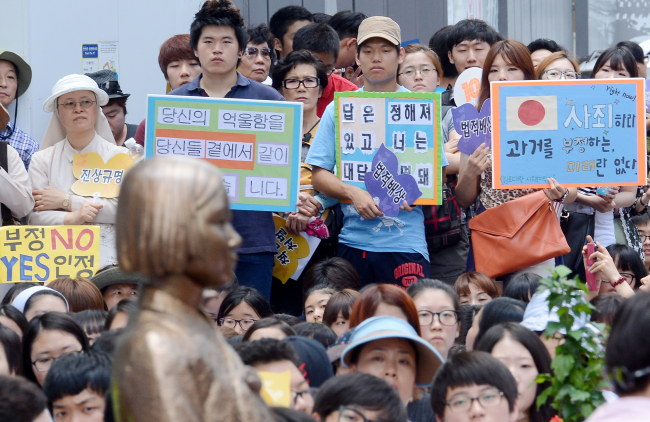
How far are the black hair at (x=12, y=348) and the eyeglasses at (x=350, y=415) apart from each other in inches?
78.8

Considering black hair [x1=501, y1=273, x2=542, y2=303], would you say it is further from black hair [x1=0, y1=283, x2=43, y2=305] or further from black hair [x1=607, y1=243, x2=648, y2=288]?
black hair [x1=0, y1=283, x2=43, y2=305]

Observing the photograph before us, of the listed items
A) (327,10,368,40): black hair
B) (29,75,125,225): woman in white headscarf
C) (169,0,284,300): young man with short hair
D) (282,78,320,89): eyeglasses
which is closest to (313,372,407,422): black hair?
(169,0,284,300): young man with short hair

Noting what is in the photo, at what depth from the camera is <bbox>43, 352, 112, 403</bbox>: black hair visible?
4137 millimetres

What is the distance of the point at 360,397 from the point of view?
145 inches

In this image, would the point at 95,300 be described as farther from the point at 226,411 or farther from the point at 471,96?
the point at 226,411

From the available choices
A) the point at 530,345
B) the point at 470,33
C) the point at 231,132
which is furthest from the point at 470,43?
the point at 530,345

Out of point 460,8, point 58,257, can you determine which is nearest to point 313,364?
point 58,257

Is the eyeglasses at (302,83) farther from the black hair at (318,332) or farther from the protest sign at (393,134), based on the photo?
the black hair at (318,332)

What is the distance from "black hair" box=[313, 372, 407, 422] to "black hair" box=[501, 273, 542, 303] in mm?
2548

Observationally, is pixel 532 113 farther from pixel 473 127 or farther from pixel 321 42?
pixel 321 42

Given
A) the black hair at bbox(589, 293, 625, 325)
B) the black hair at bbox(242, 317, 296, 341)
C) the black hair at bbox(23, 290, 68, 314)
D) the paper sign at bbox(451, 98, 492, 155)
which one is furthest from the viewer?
the paper sign at bbox(451, 98, 492, 155)

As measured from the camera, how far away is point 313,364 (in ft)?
14.4

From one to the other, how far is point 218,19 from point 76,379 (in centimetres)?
365

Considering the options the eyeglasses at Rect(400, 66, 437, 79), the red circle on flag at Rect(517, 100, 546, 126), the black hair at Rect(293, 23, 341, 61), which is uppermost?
the black hair at Rect(293, 23, 341, 61)
